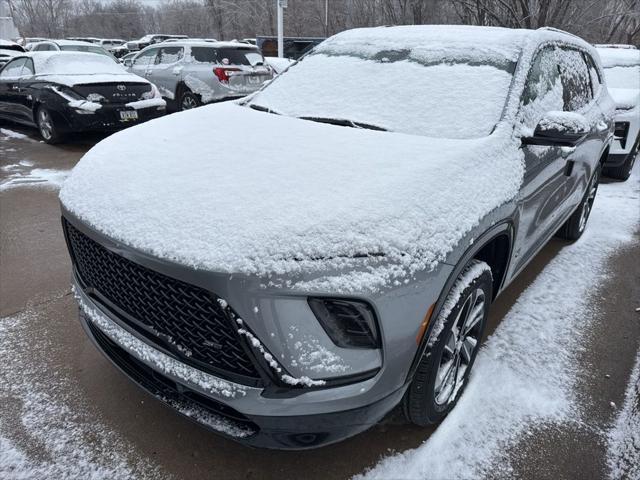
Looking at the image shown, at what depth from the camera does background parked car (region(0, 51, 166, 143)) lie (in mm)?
6945

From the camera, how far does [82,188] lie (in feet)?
6.64

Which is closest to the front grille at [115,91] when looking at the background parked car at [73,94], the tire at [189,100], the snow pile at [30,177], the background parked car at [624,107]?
the background parked car at [73,94]

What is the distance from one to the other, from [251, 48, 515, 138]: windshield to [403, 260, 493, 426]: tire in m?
0.78

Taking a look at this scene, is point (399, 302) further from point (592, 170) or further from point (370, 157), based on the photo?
point (592, 170)

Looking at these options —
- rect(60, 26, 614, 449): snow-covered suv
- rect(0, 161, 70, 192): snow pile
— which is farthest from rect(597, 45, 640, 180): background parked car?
rect(0, 161, 70, 192): snow pile

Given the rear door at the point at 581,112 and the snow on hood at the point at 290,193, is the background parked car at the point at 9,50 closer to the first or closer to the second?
the snow on hood at the point at 290,193

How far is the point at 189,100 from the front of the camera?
31.3 feet

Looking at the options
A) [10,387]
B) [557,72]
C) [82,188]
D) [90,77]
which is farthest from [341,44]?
[90,77]

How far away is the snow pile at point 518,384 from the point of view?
6.56 ft

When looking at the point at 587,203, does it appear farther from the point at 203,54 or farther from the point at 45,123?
the point at 203,54

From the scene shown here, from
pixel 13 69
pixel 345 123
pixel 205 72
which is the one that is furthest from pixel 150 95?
pixel 345 123

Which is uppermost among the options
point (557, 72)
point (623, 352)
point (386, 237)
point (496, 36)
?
point (496, 36)

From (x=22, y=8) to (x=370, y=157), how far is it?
74560 millimetres

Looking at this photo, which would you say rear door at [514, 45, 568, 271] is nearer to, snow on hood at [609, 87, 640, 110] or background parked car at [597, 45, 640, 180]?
background parked car at [597, 45, 640, 180]
